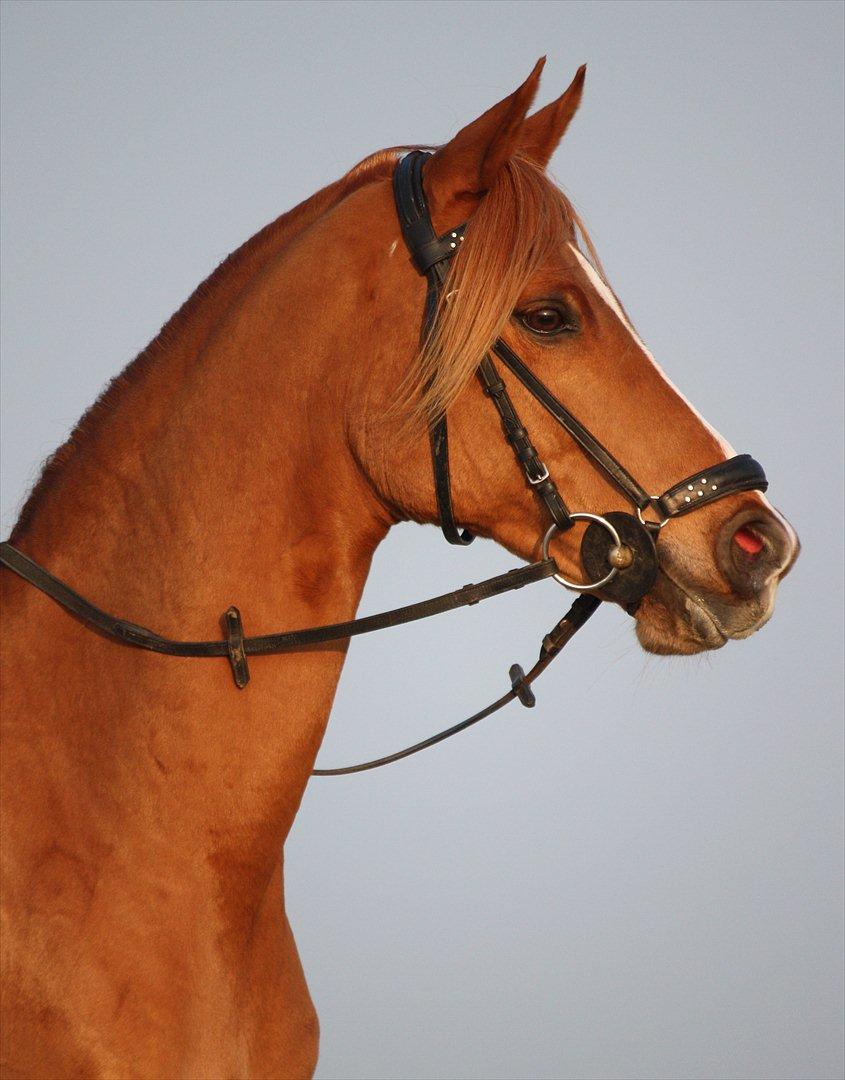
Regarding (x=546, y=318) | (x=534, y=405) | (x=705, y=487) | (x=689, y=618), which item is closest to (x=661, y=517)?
(x=705, y=487)

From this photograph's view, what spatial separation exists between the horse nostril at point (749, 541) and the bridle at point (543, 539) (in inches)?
3.2

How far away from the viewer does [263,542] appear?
242cm

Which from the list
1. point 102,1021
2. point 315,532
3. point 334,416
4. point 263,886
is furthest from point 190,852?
point 334,416

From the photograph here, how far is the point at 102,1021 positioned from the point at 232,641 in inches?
27.6

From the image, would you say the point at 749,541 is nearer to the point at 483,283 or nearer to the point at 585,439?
the point at 585,439

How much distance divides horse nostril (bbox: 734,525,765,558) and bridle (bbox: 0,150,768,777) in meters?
0.08

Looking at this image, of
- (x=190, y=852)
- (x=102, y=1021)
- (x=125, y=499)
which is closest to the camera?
(x=102, y=1021)

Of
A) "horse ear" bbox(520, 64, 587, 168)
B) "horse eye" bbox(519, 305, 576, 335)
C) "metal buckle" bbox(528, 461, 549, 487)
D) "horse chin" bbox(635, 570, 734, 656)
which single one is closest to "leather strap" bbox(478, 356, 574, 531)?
"metal buckle" bbox(528, 461, 549, 487)

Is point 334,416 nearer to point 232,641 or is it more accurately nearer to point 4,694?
point 232,641

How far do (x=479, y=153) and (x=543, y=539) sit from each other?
78 cm

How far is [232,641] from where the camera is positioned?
7.68ft

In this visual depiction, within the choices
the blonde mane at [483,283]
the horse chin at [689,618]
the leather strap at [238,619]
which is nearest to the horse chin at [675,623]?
the horse chin at [689,618]

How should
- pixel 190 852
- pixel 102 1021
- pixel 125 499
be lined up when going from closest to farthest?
pixel 102 1021 < pixel 190 852 < pixel 125 499

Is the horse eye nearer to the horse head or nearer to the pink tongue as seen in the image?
the horse head
